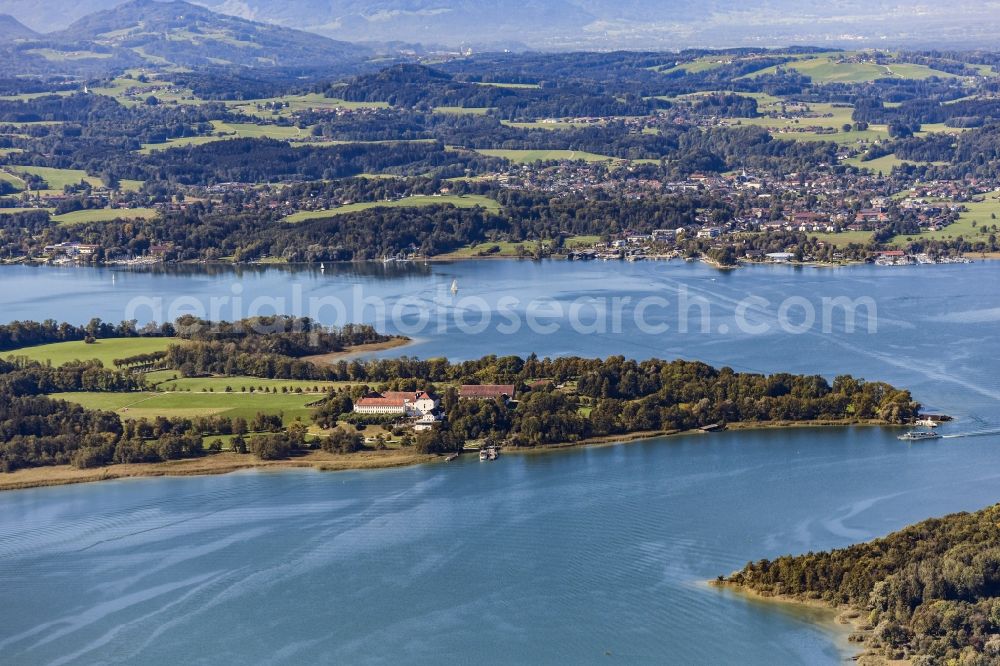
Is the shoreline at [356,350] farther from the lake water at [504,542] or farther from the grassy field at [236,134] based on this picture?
the grassy field at [236,134]

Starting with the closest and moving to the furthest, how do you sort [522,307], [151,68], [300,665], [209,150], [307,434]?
[300,665], [307,434], [522,307], [209,150], [151,68]

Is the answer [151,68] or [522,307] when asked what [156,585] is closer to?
[522,307]

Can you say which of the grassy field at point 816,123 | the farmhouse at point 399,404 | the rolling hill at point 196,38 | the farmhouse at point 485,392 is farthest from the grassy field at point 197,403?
the rolling hill at point 196,38

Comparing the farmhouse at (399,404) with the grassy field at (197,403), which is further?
the grassy field at (197,403)

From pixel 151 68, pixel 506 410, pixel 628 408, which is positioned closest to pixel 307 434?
pixel 506 410

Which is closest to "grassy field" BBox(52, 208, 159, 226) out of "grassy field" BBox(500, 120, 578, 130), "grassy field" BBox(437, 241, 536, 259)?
"grassy field" BBox(437, 241, 536, 259)

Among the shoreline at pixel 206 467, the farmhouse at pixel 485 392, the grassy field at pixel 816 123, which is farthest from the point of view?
the grassy field at pixel 816 123

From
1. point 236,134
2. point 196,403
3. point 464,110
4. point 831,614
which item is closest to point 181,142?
point 236,134
